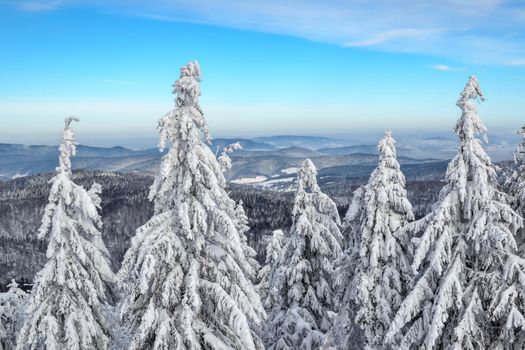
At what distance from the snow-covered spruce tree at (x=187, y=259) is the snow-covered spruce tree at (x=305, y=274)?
881 centimetres

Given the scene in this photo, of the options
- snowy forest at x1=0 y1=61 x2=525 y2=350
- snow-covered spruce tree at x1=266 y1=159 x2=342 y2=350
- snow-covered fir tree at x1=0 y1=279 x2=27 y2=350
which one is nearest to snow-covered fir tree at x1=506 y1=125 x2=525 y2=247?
snowy forest at x1=0 y1=61 x2=525 y2=350

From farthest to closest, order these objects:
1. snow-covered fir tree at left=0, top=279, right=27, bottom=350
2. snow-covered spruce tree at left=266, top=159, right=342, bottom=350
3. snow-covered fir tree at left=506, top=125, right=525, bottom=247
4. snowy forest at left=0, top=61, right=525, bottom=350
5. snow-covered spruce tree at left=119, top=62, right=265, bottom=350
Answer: snow-covered spruce tree at left=266, top=159, right=342, bottom=350
snow-covered fir tree at left=0, top=279, right=27, bottom=350
snow-covered fir tree at left=506, top=125, right=525, bottom=247
snowy forest at left=0, top=61, right=525, bottom=350
snow-covered spruce tree at left=119, top=62, right=265, bottom=350

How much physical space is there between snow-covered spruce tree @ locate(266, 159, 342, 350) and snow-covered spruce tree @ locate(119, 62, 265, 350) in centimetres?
881

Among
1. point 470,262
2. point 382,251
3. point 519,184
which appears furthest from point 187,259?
point 519,184

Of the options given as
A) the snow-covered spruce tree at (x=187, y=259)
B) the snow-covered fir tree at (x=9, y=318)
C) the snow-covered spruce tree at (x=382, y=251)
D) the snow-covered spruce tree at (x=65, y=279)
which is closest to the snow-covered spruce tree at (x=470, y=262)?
the snow-covered spruce tree at (x=382, y=251)

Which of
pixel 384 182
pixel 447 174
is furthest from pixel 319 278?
pixel 447 174

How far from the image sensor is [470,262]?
13391mm

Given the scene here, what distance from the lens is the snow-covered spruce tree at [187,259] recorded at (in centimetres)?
1195

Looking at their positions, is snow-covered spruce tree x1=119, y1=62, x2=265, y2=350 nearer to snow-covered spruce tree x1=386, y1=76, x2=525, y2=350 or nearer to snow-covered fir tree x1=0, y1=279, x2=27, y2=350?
snow-covered spruce tree x1=386, y1=76, x2=525, y2=350

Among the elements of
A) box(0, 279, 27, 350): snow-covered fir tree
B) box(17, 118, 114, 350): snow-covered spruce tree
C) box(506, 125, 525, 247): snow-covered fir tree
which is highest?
box(506, 125, 525, 247): snow-covered fir tree

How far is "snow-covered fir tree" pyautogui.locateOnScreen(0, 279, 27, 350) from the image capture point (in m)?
21.1

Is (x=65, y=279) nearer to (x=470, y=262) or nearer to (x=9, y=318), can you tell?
(x=9, y=318)

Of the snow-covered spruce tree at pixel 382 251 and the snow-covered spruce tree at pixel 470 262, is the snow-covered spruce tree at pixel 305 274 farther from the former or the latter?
the snow-covered spruce tree at pixel 470 262

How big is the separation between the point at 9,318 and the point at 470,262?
20.4 meters
